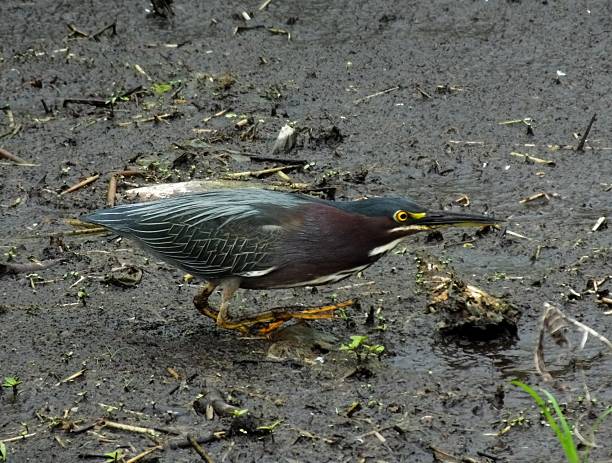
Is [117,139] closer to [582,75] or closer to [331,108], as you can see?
[331,108]

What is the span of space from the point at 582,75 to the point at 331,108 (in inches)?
86.9

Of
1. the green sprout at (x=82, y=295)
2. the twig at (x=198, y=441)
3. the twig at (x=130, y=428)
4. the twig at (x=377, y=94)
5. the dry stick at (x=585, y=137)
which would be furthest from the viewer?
the twig at (x=377, y=94)

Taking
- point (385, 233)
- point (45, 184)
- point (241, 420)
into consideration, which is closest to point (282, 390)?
point (241, 420)

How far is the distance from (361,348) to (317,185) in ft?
7.45

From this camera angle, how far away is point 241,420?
18.8 feet

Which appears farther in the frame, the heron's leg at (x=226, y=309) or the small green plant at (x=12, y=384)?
the heron's leg at (x=226, y=309)

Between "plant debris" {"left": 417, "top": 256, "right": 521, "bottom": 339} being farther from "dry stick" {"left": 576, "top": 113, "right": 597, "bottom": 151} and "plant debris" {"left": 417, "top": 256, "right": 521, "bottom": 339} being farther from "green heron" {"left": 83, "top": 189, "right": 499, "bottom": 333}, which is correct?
"dry stick" {"left": 576, "top": 113, "right": 597, "bottom": 151}

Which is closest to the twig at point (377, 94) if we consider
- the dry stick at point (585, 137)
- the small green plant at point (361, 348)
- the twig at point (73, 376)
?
the dry stick at point (585, 137)

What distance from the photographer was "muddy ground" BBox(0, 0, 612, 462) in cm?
588

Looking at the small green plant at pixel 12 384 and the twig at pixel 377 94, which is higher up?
the twig at pixel 377 94

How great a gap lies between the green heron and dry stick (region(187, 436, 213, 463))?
1247 millimetres

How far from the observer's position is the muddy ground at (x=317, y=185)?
588 cm

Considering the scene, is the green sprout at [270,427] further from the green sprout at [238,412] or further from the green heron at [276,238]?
the green heron at [276,238]

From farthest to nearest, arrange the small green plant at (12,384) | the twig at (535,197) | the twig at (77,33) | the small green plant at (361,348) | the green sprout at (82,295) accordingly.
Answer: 1. the twig at (77,33)
2. the twig at (535,197)
3. the green sprout at (82,295)
4. the small green plant at (361,348)
5. the small green plant at (12,384)
